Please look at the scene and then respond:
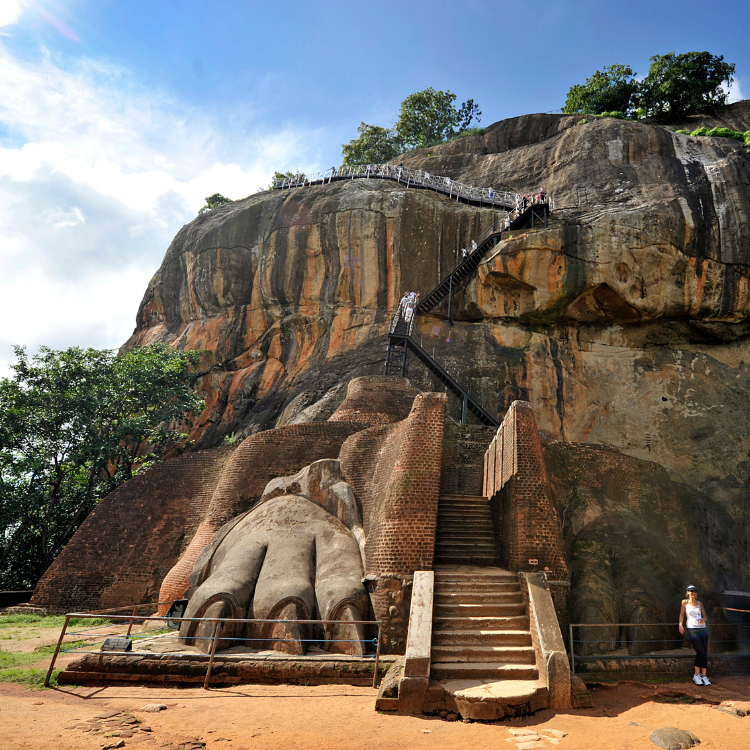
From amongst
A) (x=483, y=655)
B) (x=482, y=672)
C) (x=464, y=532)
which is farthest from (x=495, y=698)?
(x=464, y=532)

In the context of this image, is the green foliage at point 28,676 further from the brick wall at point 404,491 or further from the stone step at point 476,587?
the stone step at point 476,587

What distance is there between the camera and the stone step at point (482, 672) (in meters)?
6.91

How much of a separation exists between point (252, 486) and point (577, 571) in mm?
8080

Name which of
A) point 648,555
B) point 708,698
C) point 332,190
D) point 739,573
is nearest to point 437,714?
point 708,698

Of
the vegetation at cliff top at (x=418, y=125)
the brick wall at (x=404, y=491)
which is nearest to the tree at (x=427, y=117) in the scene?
the vegetation at cliff top at (x=418, y=125)

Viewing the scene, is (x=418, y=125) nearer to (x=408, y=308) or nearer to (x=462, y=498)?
(x=408, y=308)

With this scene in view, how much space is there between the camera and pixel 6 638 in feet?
36.5

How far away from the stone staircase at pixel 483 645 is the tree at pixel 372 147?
4038cm

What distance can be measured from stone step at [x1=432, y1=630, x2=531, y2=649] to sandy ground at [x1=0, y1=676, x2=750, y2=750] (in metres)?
1.08

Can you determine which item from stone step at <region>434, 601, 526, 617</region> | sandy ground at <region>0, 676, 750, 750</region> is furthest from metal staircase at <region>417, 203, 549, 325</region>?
sandy ground at <region>0, 676, 750, 750</region>

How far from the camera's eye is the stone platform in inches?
299

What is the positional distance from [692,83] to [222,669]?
38.3 meters

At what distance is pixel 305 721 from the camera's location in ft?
19.5

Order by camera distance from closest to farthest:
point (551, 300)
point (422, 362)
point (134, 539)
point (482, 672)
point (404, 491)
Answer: point (482, 672) < point (404, 491) < point (134, 539) < point (422, 362) < point (551, 300)
